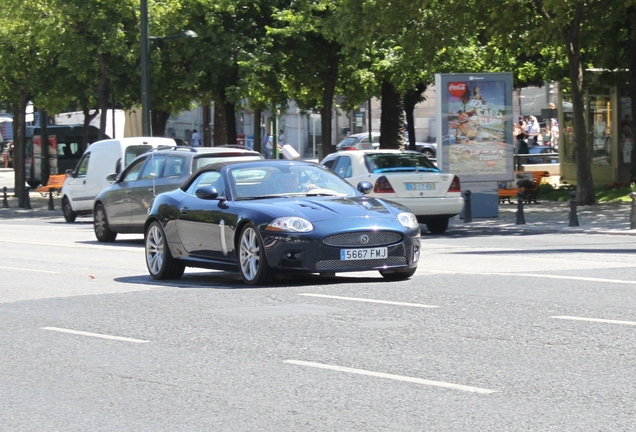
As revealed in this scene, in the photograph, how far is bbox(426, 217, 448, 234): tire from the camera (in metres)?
23.8

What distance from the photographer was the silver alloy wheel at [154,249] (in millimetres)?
15492

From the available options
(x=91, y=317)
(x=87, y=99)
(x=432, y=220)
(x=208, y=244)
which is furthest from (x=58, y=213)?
(x=91, y=317)

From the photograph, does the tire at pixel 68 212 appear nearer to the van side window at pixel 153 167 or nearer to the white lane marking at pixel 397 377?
the van side window at pixel 153 167

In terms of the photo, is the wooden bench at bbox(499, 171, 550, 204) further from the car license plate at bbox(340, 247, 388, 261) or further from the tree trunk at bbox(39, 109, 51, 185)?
the tree trunk at bbox(39, 109, 51, 185)

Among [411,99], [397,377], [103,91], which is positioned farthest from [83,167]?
[397,377]

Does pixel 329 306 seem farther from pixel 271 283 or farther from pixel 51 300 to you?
pixel 51 300

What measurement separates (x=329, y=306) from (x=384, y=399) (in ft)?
14.3

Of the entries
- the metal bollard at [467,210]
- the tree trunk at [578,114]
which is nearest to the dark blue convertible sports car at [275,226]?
the metal bollard at [467,210]

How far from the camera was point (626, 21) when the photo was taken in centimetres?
3212

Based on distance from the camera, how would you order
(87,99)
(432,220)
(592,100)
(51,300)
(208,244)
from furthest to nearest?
(87,99) → (592,100) → (432,220) → (208,244) → (51,300)

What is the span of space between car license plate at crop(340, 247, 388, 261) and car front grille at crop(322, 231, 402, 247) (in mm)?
53

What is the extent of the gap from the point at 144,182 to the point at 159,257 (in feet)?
23.1

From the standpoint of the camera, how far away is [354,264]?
13.2 m

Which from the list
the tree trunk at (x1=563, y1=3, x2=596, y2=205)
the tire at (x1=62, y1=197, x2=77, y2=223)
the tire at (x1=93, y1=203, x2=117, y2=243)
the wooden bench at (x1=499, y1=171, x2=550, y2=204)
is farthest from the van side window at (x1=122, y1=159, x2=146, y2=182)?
the wooden bench at (x1=499, y1=171, x2=550, y2=204)
